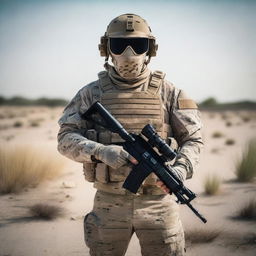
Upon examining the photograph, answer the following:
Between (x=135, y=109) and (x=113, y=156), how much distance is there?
18.1 inches

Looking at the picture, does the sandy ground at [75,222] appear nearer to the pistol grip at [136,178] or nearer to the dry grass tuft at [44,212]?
the dry grass tuft at [44,212]

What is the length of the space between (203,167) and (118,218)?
928cm

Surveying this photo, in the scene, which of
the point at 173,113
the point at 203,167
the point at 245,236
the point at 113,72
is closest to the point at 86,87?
the point at 113,72

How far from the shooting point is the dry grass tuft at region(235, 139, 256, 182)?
31.6ft

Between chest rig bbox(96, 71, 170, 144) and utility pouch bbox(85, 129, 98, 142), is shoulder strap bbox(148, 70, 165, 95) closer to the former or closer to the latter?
chest rig bbox(96, 71, 170, 144)

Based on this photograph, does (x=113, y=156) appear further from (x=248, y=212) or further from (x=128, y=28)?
(x=248, y=212)

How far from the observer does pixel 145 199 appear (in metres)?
3.31

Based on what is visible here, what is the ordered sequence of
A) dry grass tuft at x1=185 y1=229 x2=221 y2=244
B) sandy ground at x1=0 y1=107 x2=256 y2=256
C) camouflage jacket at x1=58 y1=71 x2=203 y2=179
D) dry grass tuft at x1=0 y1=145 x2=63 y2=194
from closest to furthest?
camouflage jacket at x1=58 y1=71 x2=203 y2=179 < sandy ground at x1=0 y1=107 x2=256 y2=256 < dry grass tuft at x1=185 y1=229 x2=221 y2=244 < dry grass tuft at x1=0 y1=145 x2=63 y2=194

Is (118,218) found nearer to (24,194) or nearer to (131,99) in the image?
(131,99)

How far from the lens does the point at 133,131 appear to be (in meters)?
3.30

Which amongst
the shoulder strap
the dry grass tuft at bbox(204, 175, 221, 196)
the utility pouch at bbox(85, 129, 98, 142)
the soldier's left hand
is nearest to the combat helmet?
the shoulder strap

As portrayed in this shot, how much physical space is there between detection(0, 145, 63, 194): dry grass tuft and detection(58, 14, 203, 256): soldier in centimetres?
546

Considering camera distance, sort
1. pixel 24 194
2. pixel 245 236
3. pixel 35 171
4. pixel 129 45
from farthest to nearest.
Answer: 1. pixel 35 171
2. pixel 24 194
3. pixel 245 236
4. pixel 129 45

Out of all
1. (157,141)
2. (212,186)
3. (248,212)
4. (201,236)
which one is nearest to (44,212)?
(201,236)
